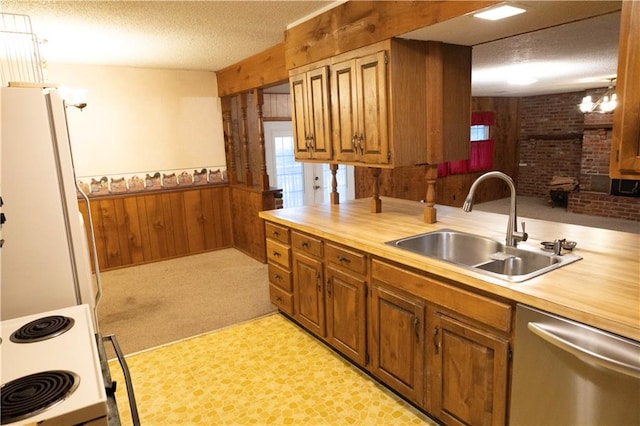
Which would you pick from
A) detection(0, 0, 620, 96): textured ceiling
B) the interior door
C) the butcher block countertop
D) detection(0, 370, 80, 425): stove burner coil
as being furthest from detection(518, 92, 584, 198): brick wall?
detection(0, 370, 80, 425): stove burner coil

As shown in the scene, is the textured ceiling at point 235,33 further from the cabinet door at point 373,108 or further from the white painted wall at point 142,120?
the cabinet door at point 373,108

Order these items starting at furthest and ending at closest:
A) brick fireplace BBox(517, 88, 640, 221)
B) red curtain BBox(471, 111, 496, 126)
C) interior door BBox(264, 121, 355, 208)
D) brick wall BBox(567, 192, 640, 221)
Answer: red curtain BBox(471, 111, 496, 126) → brick fireplace BBox(517, 88, 640, 221) → brick wall BBox(567, 192, 640, 221) → interior door BBox(264, 121, 355, 208)

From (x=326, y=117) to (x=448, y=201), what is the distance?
565 cm

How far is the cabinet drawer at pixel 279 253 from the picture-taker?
310 cm

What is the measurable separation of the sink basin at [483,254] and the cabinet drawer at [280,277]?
3.85 feet

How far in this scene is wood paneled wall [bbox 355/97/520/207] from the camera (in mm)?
6723

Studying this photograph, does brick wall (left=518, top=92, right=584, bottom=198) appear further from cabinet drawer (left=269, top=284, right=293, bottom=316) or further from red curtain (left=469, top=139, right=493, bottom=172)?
cabinet drawer (left=269, top=284, right=293, bottom=316)

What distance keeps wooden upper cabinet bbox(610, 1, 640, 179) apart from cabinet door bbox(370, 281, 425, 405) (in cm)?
103

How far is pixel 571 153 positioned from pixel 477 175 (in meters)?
1.95

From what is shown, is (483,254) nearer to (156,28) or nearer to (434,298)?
(434,298)

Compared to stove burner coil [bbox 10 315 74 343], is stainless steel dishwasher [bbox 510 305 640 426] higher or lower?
lower

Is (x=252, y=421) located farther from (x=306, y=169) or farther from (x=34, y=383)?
(x=306, y=169)

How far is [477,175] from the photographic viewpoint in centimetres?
866

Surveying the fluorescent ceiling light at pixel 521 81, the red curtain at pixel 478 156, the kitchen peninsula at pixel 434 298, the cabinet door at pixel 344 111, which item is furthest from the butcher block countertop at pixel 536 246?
the red curtain at pixel 478 156
